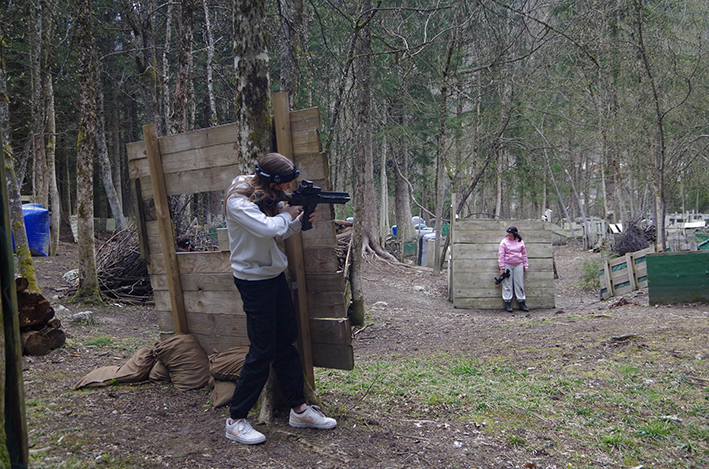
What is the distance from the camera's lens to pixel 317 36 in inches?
632

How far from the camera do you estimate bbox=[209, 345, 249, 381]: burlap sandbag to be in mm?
4324

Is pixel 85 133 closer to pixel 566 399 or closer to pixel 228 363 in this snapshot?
pixel 228 363

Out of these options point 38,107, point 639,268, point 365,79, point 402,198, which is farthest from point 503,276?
point 402,198

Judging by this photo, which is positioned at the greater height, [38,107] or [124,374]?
[38,107]

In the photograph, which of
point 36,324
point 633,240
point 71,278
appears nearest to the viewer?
point 36,324

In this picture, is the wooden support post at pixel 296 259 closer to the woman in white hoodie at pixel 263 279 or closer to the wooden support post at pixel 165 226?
the woman in white hoodie at pixel 263 279

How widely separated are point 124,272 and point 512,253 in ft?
29.3

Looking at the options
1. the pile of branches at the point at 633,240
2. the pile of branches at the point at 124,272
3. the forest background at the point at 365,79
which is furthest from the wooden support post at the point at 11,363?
the pile of branches at the point at 633,240

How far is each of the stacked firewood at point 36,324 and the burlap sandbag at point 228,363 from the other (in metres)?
2.87

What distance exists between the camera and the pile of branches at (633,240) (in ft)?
62.0

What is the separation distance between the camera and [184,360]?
470 cm

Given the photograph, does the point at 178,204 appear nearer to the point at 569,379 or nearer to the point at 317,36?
the point at 317,36

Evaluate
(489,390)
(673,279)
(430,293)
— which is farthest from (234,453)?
(430,293)

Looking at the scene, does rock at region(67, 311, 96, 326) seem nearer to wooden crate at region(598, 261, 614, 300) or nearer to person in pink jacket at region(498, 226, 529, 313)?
person in pink jacket at region(498, 226, 529, 313)
